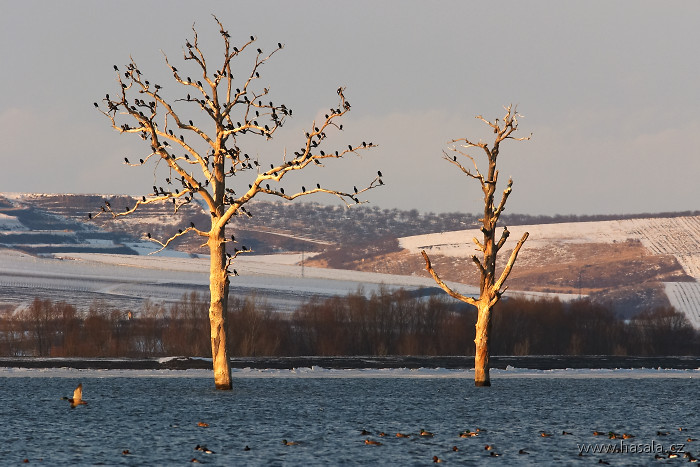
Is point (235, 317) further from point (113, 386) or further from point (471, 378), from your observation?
point (113, 386)

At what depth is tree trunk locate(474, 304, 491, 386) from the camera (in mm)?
57906

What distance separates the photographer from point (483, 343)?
58.9 metres

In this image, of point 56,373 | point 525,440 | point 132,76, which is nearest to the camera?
point 525,440

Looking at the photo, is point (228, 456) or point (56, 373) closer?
point (228, 456)

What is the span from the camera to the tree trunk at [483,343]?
2280 inches

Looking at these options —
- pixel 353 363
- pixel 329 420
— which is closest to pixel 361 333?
pixel 353 363

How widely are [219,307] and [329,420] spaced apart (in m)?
11.2

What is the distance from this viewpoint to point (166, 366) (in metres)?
82.7

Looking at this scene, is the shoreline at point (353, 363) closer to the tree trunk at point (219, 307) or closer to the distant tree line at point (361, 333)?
the distant tree line at point (361, 333)

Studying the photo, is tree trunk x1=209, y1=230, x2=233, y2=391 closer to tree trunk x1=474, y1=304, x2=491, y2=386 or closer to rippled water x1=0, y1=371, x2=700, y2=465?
rippled water x1=0, y1=371, x2=700, y2=465

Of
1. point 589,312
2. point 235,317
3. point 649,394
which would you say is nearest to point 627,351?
point 589,312

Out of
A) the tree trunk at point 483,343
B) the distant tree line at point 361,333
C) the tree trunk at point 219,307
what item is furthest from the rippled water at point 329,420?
the distant tree line at point 361,333

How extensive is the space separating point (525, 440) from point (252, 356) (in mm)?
70537

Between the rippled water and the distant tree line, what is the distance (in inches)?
1814
